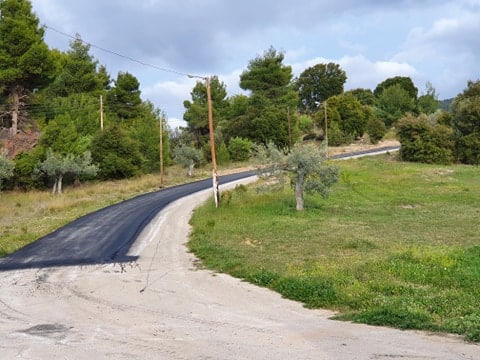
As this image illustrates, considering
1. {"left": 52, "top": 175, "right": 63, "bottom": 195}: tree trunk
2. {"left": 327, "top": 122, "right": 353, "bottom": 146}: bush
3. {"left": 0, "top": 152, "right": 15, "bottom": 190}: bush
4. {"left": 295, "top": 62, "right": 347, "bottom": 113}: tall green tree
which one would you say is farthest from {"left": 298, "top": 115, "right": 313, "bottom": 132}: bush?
{"left": 0, "top": 152, "right": 15, "bottom": 190}: bush

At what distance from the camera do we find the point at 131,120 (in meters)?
68.8

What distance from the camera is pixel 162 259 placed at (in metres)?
15.8

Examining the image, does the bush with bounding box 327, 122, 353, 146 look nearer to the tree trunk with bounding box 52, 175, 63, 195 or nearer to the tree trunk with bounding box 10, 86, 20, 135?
the tree trunk with bounding box 10, 86, 20, 135

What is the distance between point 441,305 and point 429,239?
8.56m

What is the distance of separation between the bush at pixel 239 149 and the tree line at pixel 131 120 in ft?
0.38

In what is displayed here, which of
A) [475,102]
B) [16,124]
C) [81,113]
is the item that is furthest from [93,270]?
[475,102]

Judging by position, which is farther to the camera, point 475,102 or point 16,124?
point 475,102

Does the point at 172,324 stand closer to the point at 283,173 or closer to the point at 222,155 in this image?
the point at 283,173

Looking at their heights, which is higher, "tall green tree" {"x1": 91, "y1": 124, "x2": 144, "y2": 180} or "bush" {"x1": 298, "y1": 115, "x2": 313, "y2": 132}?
"bush" {"x1": 298, "y1": 115, "x2": 313, "y2": 132}

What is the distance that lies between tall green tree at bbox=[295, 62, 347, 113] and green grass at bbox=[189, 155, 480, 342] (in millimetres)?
78447

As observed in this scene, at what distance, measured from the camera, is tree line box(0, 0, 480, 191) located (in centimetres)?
4325

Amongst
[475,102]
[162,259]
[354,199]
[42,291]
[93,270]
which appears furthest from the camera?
[475,102]

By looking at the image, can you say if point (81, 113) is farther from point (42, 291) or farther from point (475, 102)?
point (42, 291)

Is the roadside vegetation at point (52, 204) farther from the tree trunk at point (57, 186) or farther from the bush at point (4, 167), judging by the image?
the bush at point (4, 167)
